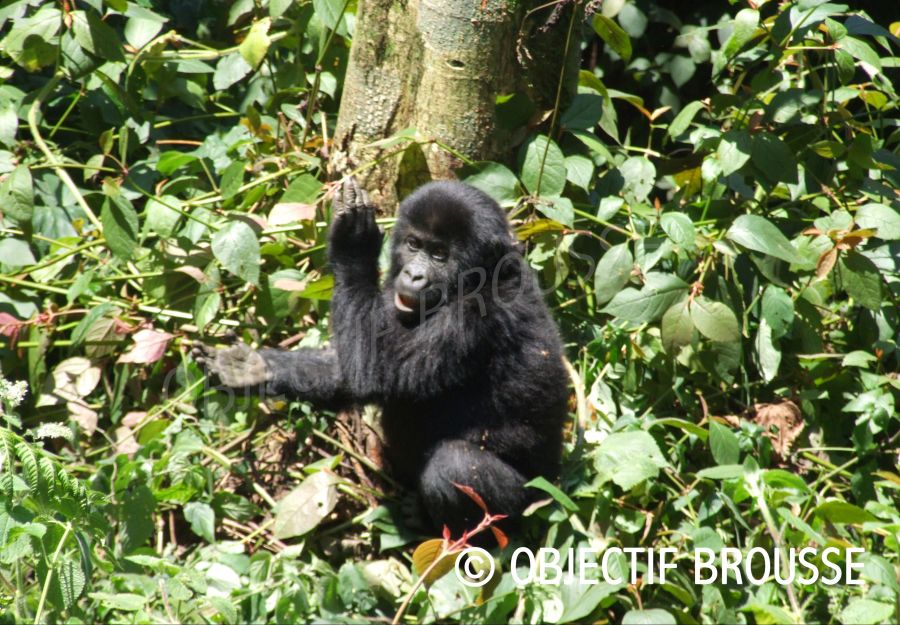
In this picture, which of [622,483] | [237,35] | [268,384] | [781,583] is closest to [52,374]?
[268,384]

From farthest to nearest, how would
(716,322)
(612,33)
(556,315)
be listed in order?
1. (556,315)
2. (612,33)
3. (716,322)

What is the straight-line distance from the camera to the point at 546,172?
171 inches

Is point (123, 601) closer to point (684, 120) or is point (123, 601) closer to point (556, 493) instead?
point (556, 493)

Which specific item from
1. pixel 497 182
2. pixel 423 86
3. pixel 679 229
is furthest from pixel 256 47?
pixel 679 229

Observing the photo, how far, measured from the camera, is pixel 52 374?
4.58m

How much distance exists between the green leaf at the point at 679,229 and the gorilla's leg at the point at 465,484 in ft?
3.79

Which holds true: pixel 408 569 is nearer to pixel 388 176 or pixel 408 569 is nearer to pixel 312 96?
pixel 388 176

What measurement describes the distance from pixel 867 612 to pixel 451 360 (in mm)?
1688

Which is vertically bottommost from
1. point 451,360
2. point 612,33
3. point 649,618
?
point 649,618

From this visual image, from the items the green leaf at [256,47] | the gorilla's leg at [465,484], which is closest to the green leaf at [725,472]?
the gorilla's leg at [465,484]

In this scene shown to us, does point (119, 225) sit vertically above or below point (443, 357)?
above

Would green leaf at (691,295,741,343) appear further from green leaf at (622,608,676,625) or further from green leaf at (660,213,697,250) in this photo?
→ green leaf at (622,608,676,625)

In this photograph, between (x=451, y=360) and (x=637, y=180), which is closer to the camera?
(x=451, y=360)

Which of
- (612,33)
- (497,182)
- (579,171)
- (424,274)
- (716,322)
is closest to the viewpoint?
(424,274)
